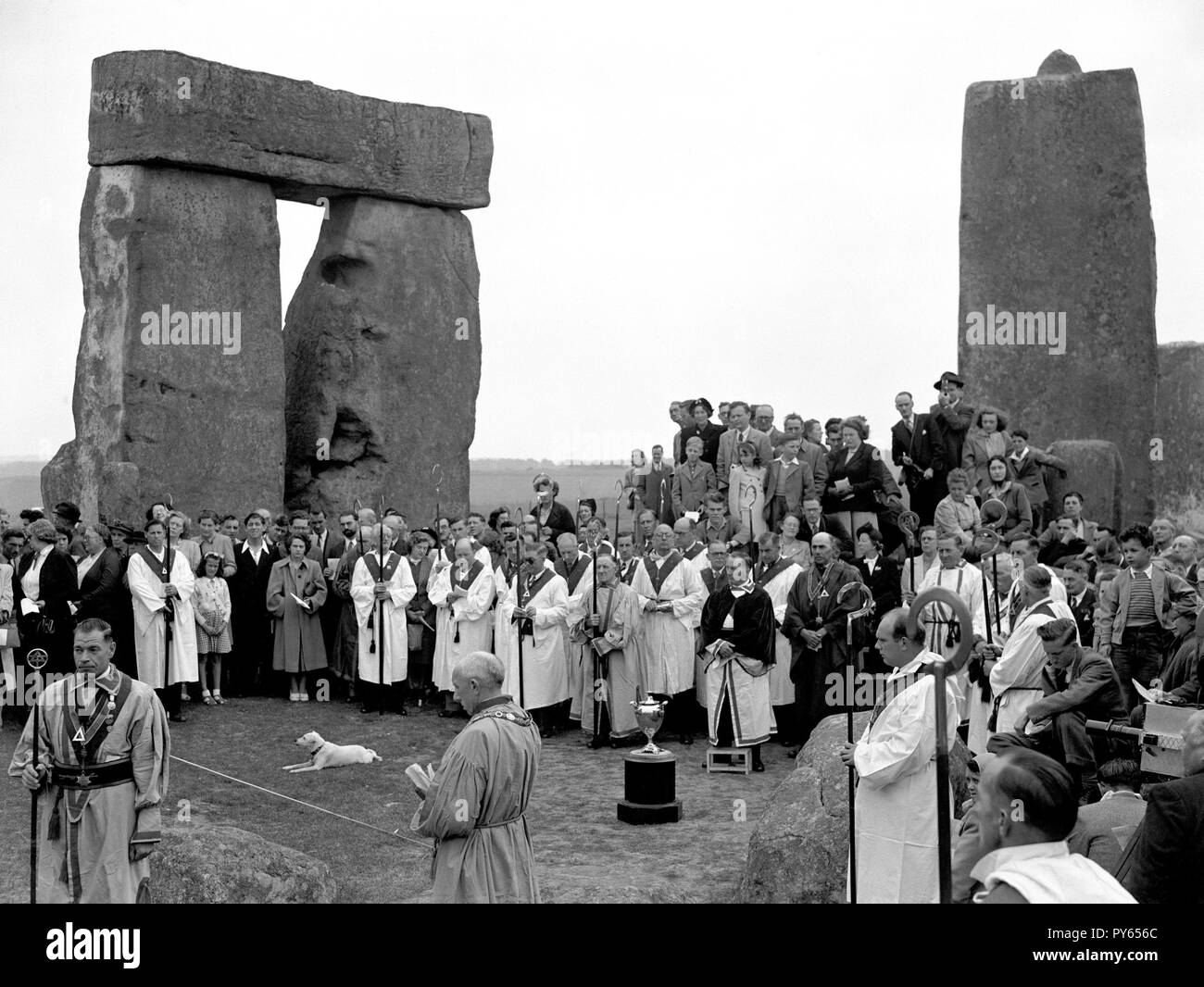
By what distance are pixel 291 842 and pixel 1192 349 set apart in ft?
46.4

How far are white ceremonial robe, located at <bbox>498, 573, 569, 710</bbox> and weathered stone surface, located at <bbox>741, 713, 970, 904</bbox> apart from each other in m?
5.30

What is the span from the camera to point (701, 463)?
16.5 m

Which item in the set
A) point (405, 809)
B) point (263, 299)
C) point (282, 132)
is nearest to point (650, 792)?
point (405, 809)

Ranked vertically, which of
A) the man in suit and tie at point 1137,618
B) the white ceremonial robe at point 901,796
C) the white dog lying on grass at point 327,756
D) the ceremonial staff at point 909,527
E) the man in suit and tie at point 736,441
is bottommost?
the white dog lying on grass at point 327,756

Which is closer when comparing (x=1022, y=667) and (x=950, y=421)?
(x=1022, y=667)

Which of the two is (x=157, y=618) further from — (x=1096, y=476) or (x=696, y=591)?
(x=1096, y=476)

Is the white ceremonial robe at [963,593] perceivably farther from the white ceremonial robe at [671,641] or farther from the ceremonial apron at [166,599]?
the ceremonial apron at [166,599]

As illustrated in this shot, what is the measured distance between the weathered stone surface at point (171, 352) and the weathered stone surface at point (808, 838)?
31.8ft

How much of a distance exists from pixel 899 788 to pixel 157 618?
342 inches

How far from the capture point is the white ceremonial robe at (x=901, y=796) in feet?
22.3

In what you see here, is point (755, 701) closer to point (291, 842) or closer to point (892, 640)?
point (291, 842)

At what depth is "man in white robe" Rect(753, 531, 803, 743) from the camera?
43.6ft

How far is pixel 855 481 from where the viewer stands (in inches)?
606

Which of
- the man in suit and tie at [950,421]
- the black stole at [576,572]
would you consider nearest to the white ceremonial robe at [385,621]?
the black stole at [576,572]
